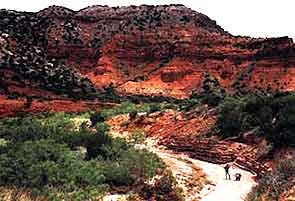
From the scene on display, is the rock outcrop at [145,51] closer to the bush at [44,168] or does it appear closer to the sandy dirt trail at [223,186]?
the sandy dirt trail at [223,186]

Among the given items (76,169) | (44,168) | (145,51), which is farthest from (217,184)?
(145,51)

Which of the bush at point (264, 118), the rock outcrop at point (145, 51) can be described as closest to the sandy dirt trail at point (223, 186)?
the bush at point (264, 118)

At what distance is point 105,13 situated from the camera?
115688 millimetres

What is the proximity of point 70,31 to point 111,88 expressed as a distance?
875 inches

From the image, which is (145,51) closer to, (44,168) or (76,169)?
(76,169)

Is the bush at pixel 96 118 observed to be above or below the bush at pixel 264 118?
below

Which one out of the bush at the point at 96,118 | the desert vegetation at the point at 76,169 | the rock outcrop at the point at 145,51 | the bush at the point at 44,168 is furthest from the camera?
the rock outcrop at the point at 145,51

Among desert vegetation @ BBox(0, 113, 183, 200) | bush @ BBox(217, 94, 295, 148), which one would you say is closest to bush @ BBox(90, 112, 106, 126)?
bush @ BBox(217, 94, 295, 148)

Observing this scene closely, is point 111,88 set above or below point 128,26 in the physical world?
below

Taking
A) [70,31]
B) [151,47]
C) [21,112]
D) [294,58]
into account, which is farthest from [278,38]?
[21,112]

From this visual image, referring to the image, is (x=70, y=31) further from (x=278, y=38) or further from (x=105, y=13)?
(x=278, y=38)

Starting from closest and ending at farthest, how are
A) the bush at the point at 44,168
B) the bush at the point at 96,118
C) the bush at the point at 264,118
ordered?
the bush at the point at 44,168, the bush at the point at 264,118, the bush at the point at 96,118

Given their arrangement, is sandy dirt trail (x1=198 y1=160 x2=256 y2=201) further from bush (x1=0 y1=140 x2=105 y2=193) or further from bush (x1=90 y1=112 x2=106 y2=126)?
bush (x1=90 y1=112 x2=106 y2=126)

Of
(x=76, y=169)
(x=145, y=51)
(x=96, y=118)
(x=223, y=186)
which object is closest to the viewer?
(x=76, y=169)
